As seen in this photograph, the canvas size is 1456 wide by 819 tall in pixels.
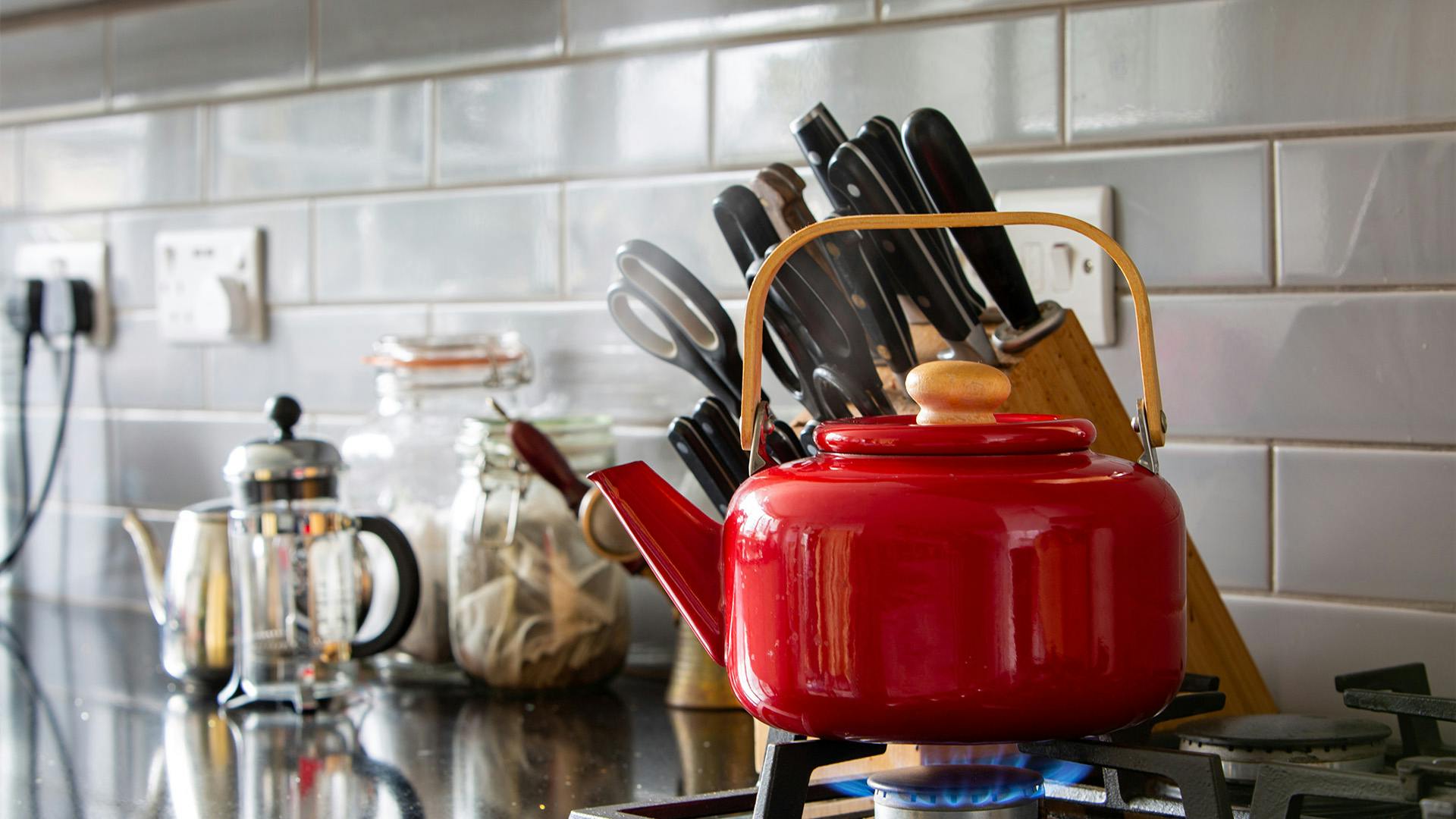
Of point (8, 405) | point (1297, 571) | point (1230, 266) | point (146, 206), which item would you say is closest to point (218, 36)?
point (146, 206)

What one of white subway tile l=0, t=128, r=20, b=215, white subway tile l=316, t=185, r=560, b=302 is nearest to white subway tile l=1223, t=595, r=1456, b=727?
white subway tile l=316, t=185, r=560, b=302

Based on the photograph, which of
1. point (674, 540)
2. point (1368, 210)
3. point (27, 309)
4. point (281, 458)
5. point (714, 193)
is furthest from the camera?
point (27, 309)

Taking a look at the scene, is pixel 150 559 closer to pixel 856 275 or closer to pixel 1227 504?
pixel 856 275

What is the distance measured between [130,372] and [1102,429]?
1.12 m

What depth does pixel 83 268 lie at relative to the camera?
1.55 m

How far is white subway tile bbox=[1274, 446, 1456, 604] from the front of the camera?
→ 0.89m

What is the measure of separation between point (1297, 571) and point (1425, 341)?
17cm

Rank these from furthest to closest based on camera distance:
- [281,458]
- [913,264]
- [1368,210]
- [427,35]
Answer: [427,35] < [281,458] < [1368,210] < [913,264]

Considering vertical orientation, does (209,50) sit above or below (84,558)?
above

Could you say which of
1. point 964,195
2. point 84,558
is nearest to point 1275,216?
point 964,195

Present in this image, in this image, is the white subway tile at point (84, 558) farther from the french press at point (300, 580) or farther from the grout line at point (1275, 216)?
the grout line at point (1275, 216)

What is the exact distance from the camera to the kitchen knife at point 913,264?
74cm

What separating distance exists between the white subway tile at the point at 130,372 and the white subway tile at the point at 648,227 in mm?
491

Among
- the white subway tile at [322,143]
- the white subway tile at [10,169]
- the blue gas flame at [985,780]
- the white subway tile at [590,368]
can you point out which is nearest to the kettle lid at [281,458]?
the white subway tile at [590,368]
